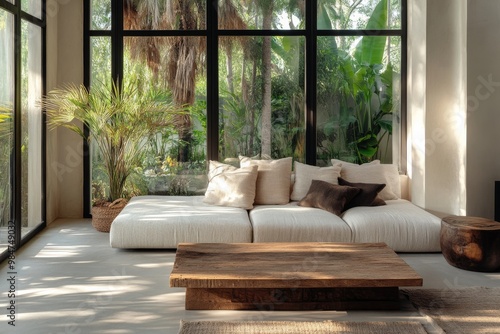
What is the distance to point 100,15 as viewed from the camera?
7930mm

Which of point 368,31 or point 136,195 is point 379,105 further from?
point 136,195

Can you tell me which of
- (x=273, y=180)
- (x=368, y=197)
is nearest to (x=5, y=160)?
(x=273, y=180)

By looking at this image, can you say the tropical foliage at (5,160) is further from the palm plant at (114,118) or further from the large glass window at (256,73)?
the large glass window at (256,73)

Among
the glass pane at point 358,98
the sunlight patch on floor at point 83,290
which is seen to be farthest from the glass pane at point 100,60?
the sunlight patch on floor at point 83,290

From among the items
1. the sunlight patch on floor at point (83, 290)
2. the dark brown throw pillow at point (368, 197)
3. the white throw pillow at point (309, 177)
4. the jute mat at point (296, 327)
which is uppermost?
the white throw pillow at point (309, 177)

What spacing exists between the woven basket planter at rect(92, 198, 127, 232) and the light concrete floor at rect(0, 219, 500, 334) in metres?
0.46

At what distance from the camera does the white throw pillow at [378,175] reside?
745 cm

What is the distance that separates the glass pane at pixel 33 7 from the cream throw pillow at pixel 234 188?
2593 millimetres

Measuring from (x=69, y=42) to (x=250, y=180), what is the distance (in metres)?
2.83

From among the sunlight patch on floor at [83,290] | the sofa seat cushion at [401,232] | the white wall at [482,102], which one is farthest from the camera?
the white wall at [482,102]

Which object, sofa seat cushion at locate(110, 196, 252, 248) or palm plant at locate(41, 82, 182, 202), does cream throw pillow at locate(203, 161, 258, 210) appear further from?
palm plant at locate(41, 82, 182, 202)

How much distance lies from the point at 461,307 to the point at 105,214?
4.06 metres

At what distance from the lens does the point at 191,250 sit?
5160 millimetres

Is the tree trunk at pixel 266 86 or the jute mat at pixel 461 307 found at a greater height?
the tree trunk at pixel 266 86
